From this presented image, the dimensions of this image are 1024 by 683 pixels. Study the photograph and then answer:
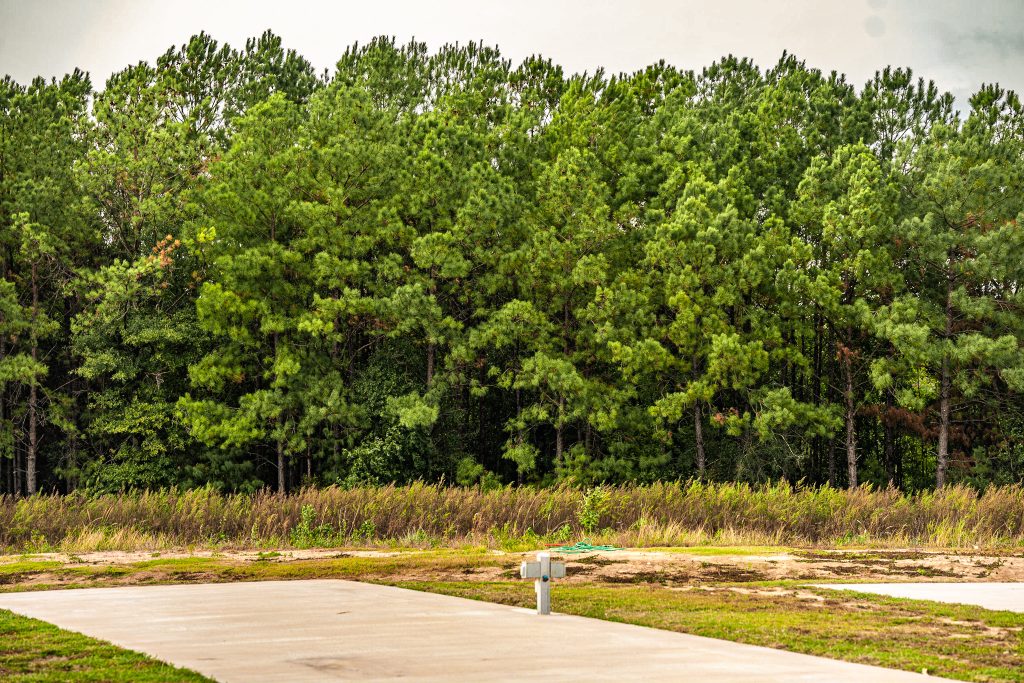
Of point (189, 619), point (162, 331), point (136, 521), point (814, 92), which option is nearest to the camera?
point (189, 619)

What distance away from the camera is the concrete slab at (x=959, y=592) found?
11430 mm

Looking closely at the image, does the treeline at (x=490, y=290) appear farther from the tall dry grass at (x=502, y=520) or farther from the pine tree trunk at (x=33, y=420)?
the tall dry grass at (x=502, y=520)

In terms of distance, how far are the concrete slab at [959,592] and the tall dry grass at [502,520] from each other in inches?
234

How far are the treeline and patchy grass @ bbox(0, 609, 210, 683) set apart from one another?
2553cm

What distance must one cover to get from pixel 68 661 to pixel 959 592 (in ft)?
27.5

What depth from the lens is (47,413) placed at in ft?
123

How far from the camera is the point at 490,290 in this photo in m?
37.4

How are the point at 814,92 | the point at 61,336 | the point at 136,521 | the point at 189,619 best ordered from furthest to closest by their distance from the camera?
the point at 814,92 → the point at 61,336 → the point at 136,521 → the point at 189,619

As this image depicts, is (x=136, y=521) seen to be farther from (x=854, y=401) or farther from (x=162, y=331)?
(x=854, y=401)

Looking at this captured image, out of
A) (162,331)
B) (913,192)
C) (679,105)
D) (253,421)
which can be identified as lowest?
(253,421)

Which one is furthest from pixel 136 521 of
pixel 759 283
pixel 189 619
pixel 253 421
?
pixel 759 283

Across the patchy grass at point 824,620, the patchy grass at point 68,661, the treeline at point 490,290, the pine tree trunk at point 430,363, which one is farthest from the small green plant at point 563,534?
the pine tree trunk at point 430,363

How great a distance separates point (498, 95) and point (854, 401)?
1524 cm

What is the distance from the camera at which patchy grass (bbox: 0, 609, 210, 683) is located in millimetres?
7121
